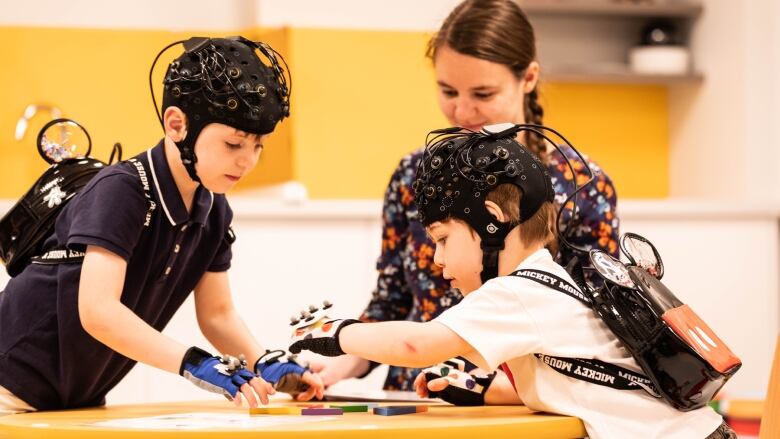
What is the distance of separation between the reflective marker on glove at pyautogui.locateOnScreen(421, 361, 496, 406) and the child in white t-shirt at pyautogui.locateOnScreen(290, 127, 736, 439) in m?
0.08

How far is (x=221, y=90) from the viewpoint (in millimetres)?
1803

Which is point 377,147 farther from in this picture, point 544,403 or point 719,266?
point 544,403

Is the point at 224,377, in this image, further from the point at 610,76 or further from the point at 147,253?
the point at 610,76

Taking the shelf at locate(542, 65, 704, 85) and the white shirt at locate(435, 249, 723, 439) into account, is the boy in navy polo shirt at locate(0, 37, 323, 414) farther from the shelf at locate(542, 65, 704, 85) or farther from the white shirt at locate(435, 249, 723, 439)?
the shelf at locate(542, 65, 704, 85)

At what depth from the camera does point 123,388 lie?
366 centimetres

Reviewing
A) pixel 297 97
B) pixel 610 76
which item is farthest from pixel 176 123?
pixel 610 76

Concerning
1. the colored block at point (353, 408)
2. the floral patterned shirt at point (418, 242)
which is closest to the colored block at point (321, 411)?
the colored block at point (353, 408)

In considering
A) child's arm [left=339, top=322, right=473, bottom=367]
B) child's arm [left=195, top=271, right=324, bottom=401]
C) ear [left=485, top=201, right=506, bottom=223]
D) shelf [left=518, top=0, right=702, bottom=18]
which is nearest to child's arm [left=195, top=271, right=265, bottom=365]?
child's arm [left=195, top=271, right=324, bottom=401]

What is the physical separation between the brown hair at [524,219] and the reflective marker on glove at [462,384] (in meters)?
0.26

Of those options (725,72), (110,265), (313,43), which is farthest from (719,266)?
(110,265)

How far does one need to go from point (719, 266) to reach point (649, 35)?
4.78 feet

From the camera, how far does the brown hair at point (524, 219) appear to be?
172cm

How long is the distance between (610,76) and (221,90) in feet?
12.2

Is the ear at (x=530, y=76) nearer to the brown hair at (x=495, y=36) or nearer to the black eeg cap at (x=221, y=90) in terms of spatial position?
the brown hair at (x=495, y=36)
